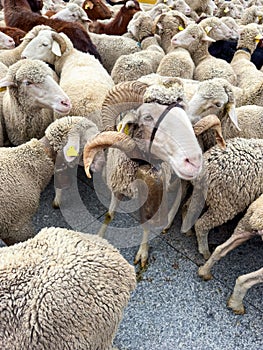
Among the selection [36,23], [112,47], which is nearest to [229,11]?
[112,47]

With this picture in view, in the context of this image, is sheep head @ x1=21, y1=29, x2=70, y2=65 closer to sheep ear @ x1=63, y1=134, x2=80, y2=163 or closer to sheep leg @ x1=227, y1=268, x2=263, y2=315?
sheep ear @ x1=63, y1=134, x2=80, y2=163

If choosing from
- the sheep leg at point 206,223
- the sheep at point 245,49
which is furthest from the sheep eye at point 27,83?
the sheep at point 245,49

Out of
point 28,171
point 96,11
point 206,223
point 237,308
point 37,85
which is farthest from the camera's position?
point 96,11

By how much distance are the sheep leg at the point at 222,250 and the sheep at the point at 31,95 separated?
5.92 feet

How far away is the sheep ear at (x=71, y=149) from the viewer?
2740 mm

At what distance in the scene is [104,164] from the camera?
3.10 m

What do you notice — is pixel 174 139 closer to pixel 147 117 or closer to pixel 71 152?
pixel 147 117

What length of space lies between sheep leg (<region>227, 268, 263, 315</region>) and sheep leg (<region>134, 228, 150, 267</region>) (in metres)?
0.77

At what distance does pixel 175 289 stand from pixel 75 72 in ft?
9.27

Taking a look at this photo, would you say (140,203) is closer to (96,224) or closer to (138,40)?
(96,224)

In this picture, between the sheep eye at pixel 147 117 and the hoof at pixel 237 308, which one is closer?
the sheep eye at pixel 147 117

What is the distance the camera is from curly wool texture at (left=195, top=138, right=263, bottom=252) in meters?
2.70

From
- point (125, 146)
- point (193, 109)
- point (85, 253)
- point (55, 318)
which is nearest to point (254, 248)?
point (193, 109)

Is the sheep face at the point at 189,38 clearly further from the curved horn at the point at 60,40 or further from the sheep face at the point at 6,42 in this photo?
the sheep face at the point at 6,42
